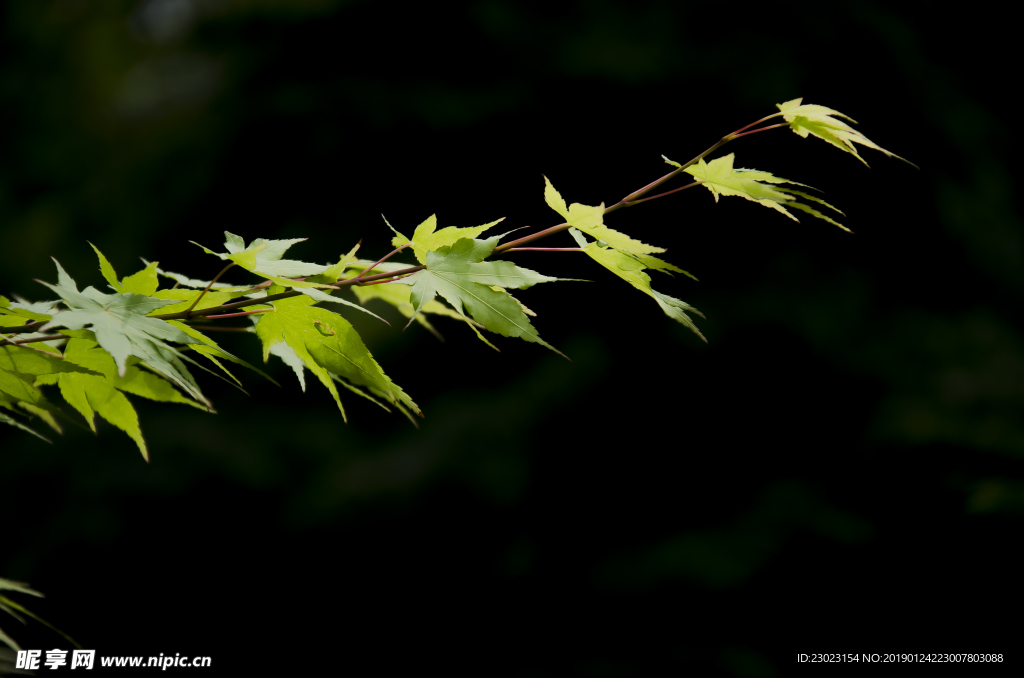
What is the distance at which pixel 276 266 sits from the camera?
0.57m

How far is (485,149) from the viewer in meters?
3.03

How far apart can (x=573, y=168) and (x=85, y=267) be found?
2.02 metres

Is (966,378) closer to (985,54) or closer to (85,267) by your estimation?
(985,54)

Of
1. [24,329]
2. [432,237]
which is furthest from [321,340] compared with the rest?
[24,329]

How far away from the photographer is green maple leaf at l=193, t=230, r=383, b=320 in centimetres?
53

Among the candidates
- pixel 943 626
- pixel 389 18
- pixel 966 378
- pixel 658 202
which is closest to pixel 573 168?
pixel 658 202

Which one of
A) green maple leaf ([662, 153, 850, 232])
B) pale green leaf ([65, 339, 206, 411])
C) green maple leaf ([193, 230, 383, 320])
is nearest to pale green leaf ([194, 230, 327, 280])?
green maple leaf ([193, 230, 383, 320])

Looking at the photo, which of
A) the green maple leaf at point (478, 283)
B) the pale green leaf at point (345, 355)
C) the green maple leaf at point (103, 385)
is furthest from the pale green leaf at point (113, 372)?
the green maple leaf at point (478, 283)

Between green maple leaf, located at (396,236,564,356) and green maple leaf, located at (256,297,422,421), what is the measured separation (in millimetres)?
68

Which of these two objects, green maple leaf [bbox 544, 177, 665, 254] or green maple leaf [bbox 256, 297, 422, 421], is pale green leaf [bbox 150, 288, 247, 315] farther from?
green maple leaf [bbox 544, 177, 665, 254]

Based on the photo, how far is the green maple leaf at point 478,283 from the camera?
55cm

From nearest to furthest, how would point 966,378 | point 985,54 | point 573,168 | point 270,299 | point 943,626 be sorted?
point 270,299, point 943,626, point 966,378, point 573,168, point 985,54

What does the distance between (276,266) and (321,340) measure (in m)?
0.07

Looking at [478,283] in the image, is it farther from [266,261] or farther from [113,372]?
[113,372]
